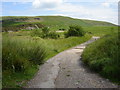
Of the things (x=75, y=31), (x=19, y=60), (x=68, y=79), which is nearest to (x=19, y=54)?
(x=19, y=60)

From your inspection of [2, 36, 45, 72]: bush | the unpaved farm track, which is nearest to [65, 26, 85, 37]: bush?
[2, 36, 45, 72]: bush

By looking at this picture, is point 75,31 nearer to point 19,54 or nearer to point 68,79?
point 19,54

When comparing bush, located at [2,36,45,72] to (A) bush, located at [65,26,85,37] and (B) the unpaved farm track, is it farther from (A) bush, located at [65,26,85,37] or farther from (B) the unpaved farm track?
(A) bush, located at [65,26,85,37]

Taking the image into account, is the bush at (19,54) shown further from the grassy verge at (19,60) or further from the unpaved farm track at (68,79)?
the unpaved farm track at (68,79)

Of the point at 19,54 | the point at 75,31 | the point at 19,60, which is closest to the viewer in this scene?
the point at 19,60

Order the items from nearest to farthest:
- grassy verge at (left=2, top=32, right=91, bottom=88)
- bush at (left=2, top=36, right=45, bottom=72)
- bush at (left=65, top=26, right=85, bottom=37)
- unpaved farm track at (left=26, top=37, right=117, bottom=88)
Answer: unpaved farm track at (left=26, top=37, right=117, bottom=88)
grassy verge at (left=2, top=32, right=91, bottom=88)
bush at (left=2, top=36, right=45, bottom=72)
bush at (left=65, top=26, right=85, bottom=37)

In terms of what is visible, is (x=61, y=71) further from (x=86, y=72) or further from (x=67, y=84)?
(x=67, y=84)

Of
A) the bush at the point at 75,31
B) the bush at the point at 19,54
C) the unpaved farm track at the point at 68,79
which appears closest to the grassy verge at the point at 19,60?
the bush at the point at 19,54

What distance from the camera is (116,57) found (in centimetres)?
767

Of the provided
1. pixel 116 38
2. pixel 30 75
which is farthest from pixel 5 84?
pixel 116 38

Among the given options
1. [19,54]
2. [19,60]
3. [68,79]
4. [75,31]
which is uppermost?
[19,54]

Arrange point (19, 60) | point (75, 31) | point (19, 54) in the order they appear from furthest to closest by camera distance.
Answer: point (75, 31) < point (19, 54) < point (19, 60)

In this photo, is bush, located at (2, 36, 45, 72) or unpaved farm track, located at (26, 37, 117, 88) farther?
bush, located at (2, 36, 45, 72)

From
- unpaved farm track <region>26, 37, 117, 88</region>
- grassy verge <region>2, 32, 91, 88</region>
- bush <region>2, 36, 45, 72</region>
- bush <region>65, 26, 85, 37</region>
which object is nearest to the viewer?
unpaved farm track <region>26, 37, 117, 88</region>
